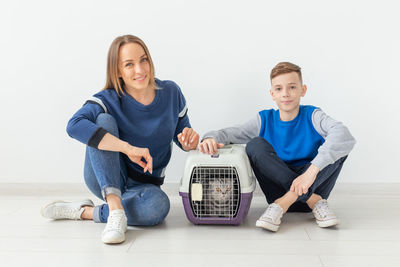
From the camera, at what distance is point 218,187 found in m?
1.76

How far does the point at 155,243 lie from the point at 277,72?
2.64 feet

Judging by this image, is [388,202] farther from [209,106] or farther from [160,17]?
[160,17]

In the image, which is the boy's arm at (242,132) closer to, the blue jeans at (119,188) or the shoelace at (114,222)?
the blue jeans at (119,188)

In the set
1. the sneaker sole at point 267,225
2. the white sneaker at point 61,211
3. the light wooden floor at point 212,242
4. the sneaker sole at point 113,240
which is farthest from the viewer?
the white sneaker at point 61,211

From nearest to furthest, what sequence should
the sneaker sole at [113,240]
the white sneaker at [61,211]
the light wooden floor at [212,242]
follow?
the light wooden floor at [212,242] → the sneaker sole at [113,240] → the white sneaker at [61,211]

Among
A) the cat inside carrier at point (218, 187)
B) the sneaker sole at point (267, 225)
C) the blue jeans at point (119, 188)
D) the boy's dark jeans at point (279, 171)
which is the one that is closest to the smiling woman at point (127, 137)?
the blue jeans at point (119, 188)

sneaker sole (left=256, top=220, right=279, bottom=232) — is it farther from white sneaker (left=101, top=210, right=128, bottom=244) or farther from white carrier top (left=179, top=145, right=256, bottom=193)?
white sneaker (left=101, top=210, right=128, bottom=244)

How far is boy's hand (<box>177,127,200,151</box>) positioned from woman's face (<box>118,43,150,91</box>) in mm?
240

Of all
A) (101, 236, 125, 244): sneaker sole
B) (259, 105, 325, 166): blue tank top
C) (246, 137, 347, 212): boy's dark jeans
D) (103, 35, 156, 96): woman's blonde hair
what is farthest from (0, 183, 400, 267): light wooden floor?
(103, 35, 156, 96): woman's blonde hair

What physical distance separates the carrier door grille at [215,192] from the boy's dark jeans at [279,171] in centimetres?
12

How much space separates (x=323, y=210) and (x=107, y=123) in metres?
0.86

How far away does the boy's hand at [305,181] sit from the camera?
5.58 feet

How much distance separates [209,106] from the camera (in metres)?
2.21

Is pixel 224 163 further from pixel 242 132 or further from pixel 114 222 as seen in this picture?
pixel 114 222
